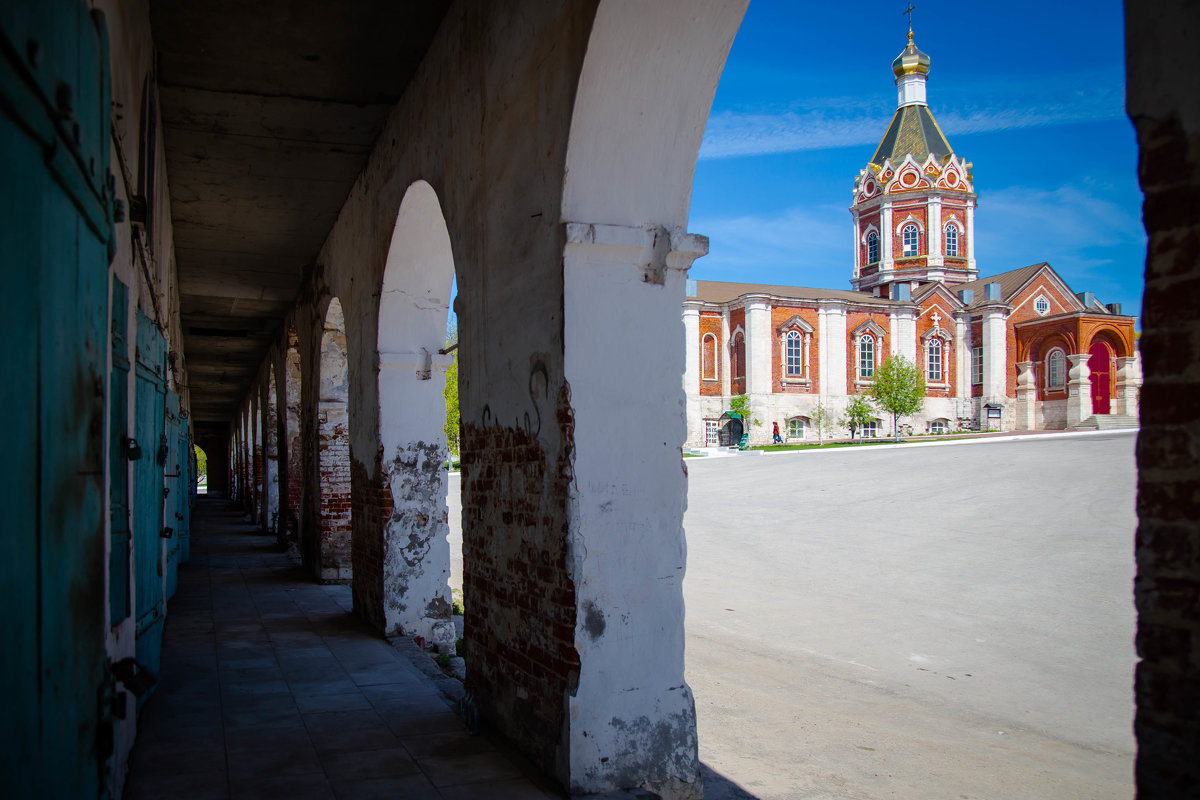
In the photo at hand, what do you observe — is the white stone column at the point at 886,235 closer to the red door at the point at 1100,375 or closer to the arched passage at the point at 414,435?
the red door at the point at 1100,375

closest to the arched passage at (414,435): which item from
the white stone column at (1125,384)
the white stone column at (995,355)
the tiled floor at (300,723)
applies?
the tiled floor at (300,723)

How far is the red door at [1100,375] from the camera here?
4584 cm

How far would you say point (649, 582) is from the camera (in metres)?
3.68

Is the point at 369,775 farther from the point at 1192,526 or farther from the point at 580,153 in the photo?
the point at 1192,526

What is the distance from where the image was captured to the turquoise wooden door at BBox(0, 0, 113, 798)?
149 centimetres

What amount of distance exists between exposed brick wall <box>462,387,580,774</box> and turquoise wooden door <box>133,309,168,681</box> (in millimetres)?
1599

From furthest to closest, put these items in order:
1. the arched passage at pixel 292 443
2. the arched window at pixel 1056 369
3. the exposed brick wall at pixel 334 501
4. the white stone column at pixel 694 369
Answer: the arched window at pixel 1056 369 → the white stone column at pixel 694 369 → the arched passage at pixel 292 443 → the exposed brick wall at pixel 334 501

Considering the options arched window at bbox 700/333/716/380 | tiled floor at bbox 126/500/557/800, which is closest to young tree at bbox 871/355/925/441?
arched window at bbox 700/333/716/380

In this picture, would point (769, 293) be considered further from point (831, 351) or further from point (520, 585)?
point (520, 585)

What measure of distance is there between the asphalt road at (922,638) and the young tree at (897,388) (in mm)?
26088

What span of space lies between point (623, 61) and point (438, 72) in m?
2.17

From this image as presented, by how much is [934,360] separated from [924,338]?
4.58ft

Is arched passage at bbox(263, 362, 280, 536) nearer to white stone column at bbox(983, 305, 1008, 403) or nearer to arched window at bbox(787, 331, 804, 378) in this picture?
arched window at bbox(787, 331, 804, 378)

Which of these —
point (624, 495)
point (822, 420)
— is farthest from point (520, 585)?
point (822, 420)
